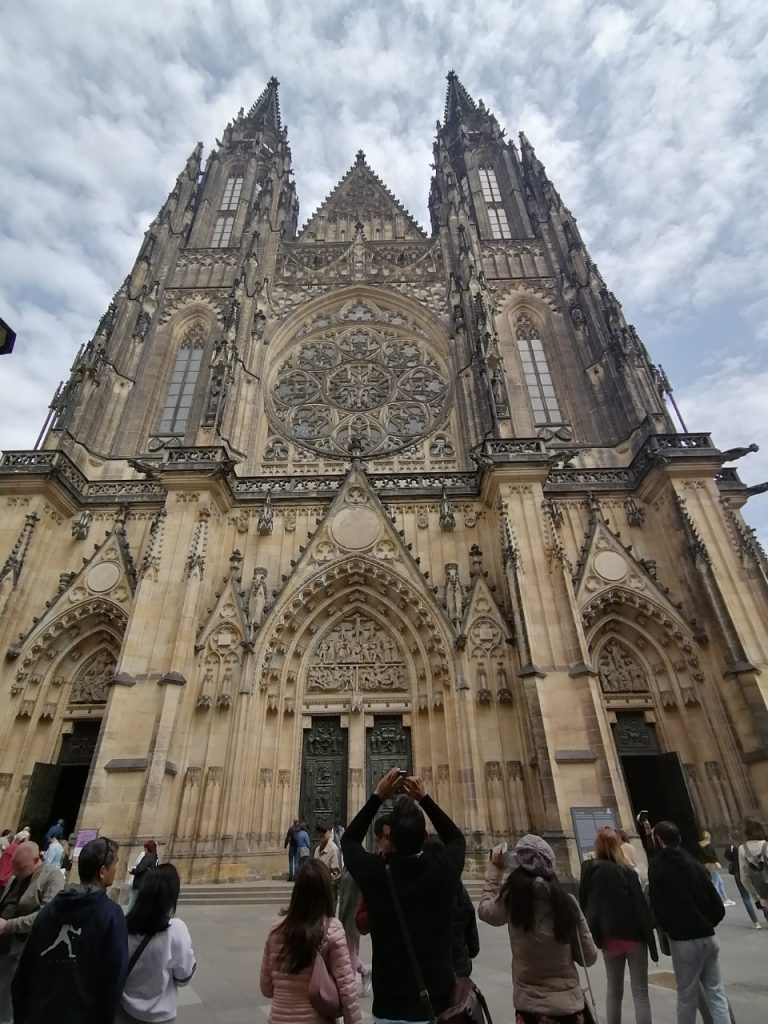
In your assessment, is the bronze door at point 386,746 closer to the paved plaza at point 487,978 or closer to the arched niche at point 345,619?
the arched niche at point 345,619

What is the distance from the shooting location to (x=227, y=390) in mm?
16188

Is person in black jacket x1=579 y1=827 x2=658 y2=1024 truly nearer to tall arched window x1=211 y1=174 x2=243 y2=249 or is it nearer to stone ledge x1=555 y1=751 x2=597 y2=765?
stone ledge x1=555 y1=751 x2=597 y2=765

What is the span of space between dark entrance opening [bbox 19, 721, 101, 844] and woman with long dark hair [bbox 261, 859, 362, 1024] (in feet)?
39.2

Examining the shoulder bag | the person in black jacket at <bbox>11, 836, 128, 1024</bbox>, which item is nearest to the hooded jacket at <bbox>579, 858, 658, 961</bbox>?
the shoulder bag

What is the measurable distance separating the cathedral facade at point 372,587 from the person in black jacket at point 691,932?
23.1 feet

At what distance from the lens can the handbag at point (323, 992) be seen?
6.59ft

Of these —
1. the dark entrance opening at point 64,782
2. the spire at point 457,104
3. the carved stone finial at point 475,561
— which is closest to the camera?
the dark entrance opening at point 64,782

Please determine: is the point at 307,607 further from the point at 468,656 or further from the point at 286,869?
the point at 286,869

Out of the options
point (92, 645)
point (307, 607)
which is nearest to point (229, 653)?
point (307, 607)

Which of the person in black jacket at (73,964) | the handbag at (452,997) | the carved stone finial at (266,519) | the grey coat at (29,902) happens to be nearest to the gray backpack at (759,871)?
the handbag at (452,997)

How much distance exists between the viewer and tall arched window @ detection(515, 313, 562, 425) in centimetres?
1745

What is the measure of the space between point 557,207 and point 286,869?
24.7 metres

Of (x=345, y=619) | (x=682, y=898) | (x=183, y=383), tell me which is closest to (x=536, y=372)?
(x=345, y=619)

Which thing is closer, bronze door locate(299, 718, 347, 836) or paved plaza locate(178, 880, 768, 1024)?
paved plaza locate(178, 880, 768, 1024)
